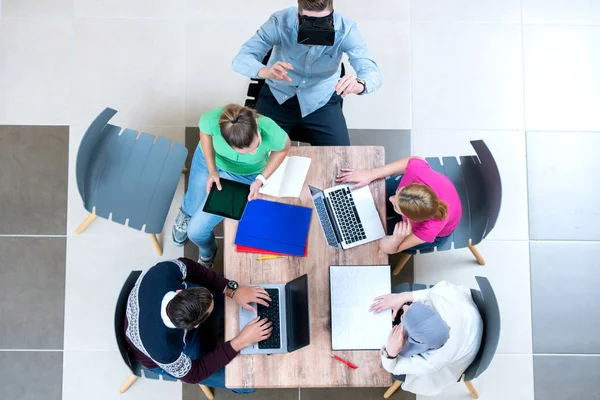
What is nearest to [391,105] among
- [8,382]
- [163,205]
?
[163,205]

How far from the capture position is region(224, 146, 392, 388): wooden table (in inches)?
79.8

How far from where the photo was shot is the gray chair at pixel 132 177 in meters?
2.43

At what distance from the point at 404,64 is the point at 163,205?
5.91 feet

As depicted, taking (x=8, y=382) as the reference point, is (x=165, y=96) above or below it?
above

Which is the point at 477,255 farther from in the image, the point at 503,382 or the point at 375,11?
the point at 375,11

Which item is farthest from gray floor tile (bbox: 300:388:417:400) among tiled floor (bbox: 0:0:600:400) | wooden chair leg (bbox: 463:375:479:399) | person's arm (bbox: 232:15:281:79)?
person's arm (bbox: 232:15:281:79)

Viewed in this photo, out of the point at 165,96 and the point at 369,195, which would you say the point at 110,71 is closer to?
the point at 165,96

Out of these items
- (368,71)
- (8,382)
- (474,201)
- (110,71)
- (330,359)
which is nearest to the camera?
(330,359)

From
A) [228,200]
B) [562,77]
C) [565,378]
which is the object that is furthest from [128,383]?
[562,77]

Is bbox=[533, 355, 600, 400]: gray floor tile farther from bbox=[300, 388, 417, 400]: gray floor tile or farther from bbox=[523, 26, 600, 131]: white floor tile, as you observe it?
bbox=[523, 26, 600, 131]: white floor tile

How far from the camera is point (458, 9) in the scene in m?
3.21

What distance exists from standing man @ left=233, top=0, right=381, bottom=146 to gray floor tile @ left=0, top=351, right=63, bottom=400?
1.98 m

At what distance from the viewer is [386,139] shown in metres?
3.13

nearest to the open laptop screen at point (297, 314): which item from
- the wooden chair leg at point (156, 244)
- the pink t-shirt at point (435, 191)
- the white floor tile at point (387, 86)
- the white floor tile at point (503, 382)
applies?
the pink t-shirt at point (435, 191)
